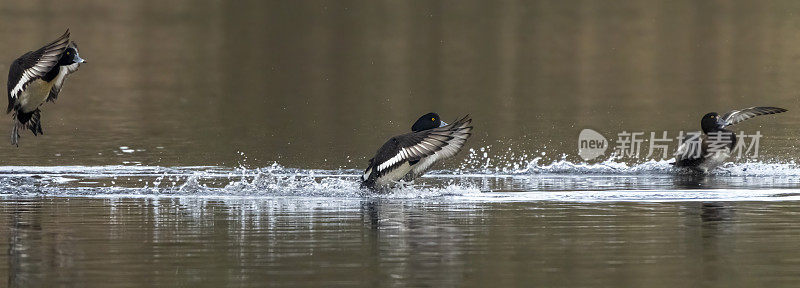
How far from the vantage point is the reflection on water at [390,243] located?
12.6 m

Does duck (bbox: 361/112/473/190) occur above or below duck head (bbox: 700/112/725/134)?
below

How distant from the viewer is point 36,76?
2000 centimetres

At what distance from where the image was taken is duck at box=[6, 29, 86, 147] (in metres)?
20.0

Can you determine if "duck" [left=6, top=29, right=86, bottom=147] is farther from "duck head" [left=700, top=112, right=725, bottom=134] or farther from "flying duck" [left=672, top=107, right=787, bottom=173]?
"duck head" [left=700, top=112, right=725, bottom=134]

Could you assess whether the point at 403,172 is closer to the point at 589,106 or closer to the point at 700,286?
the point at 700,286

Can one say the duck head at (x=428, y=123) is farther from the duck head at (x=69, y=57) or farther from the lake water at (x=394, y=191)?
the duck head at (x=69, y=57)

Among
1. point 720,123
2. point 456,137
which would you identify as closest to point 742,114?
point 720,123

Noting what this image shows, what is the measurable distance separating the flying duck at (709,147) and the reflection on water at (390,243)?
561cm

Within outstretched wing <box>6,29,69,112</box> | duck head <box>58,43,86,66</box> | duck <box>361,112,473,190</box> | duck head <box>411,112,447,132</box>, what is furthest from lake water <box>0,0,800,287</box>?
duck head <box>58,43,86,66</box>

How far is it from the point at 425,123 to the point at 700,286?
8.96m

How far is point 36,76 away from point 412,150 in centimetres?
523

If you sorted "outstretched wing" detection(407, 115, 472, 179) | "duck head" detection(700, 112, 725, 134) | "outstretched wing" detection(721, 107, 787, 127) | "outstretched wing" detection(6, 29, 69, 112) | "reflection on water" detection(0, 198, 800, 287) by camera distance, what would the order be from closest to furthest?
"reflection on water" detection(0, 198, 800, 287) → "outstretched wing" detection(407, 115, 472, 179) → "outstretched wing" detection(6, 29, 69, 112) → "duck head" detection(700, 112, 725, 134) → "outstretched wing" detection(721, 107, 787, 127)

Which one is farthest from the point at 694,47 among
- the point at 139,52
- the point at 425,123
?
the point at 425,123

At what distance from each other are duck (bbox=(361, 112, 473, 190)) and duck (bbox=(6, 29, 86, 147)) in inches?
171
